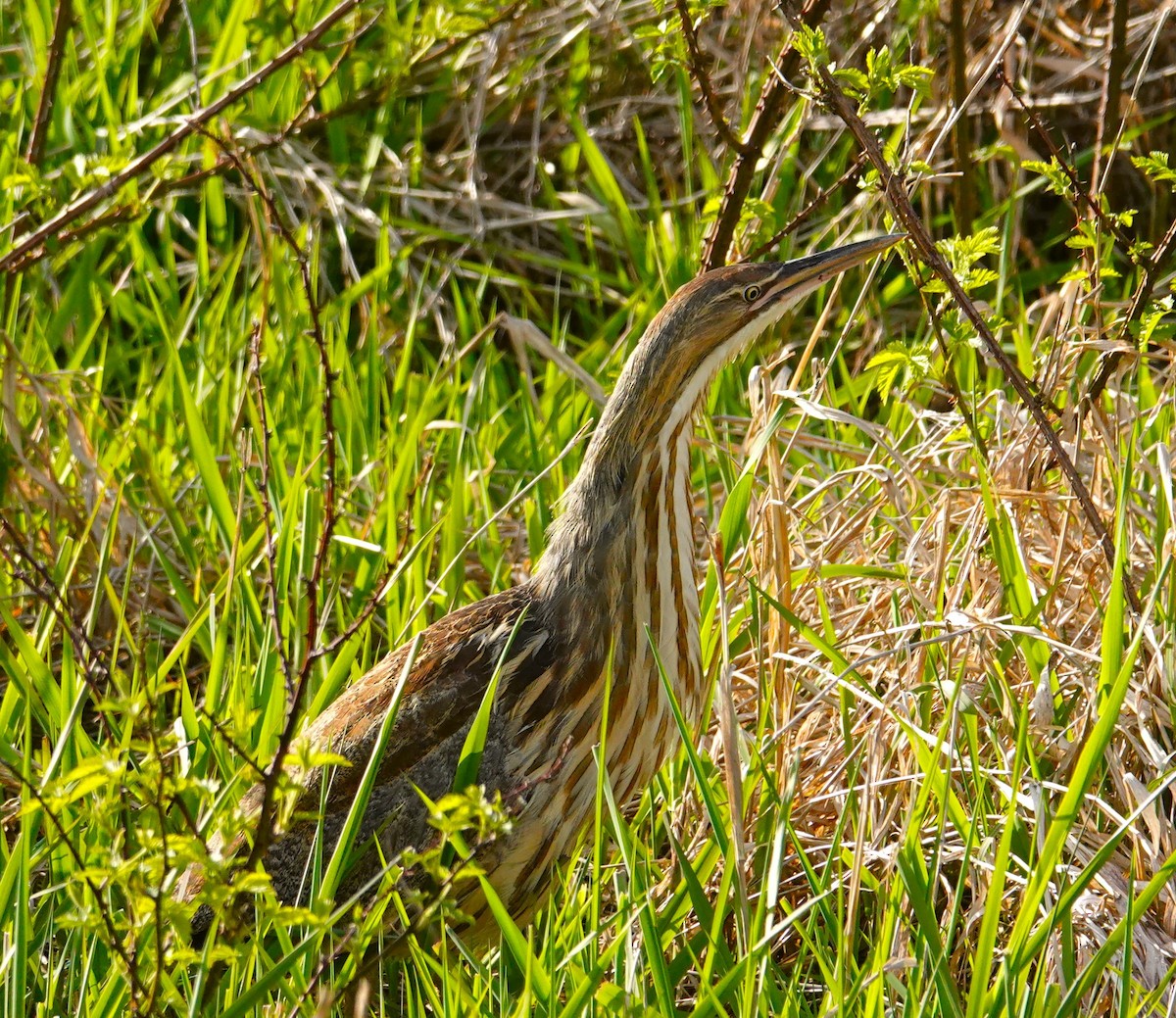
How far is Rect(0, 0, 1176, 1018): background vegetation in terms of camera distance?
1.92 metres

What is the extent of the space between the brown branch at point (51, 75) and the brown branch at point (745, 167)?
1325 mm

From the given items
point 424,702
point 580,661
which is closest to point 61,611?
point 424,702

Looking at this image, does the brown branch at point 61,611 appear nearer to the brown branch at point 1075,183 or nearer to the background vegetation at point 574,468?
the background vegetation at point 574,468

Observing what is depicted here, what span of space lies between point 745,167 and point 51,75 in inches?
54.6

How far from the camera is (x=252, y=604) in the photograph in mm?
2719

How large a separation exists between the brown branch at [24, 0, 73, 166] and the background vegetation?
17 mm

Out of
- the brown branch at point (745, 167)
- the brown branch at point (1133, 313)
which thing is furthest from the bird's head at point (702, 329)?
the brown branch at point (745, 167)

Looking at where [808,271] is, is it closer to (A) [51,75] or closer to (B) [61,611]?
(B) [61,611]

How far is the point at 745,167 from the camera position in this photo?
10.2ft

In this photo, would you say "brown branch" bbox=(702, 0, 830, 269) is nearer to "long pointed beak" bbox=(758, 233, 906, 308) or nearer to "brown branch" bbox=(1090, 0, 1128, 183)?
"brown branch" bbox=(1090, 0, 1128, 183)

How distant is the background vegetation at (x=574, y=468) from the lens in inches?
75.8

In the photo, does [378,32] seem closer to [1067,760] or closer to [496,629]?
[496,629]

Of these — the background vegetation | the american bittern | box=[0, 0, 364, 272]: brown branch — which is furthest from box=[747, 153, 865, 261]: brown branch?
box=[0, 0, 364, 272]: brown branch

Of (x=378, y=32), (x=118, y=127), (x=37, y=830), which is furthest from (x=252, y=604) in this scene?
(x=378, y=32)
